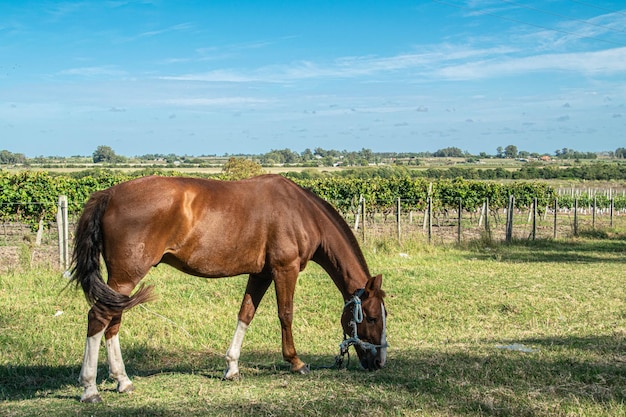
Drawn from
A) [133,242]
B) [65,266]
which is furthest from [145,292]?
[65,266]

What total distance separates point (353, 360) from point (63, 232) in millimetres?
7973

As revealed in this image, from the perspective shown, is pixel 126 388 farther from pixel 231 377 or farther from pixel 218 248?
pixel 218 248

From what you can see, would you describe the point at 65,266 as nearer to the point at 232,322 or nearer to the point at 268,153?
the point at 232,322

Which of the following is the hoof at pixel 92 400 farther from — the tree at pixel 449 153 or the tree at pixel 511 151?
the tree at pixel 511 151

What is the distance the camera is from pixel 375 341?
5465mm

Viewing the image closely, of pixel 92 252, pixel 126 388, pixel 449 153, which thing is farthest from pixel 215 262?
pixel 449 153

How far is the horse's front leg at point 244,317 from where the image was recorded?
5.49 meters

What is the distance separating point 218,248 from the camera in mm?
A: 5277

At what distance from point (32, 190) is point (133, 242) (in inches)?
730

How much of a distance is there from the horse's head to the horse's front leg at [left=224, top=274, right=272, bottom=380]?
92cm

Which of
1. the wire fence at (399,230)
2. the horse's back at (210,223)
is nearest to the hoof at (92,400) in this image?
the horse's back at (210,223)

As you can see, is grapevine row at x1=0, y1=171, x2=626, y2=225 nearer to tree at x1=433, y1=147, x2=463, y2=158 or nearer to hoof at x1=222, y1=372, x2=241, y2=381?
hoof at x1=222, y1=372, x2=241, y2=381

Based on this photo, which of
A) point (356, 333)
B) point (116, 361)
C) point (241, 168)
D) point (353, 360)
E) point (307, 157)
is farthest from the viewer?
point (307, 157)

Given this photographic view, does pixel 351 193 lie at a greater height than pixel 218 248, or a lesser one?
lesser
